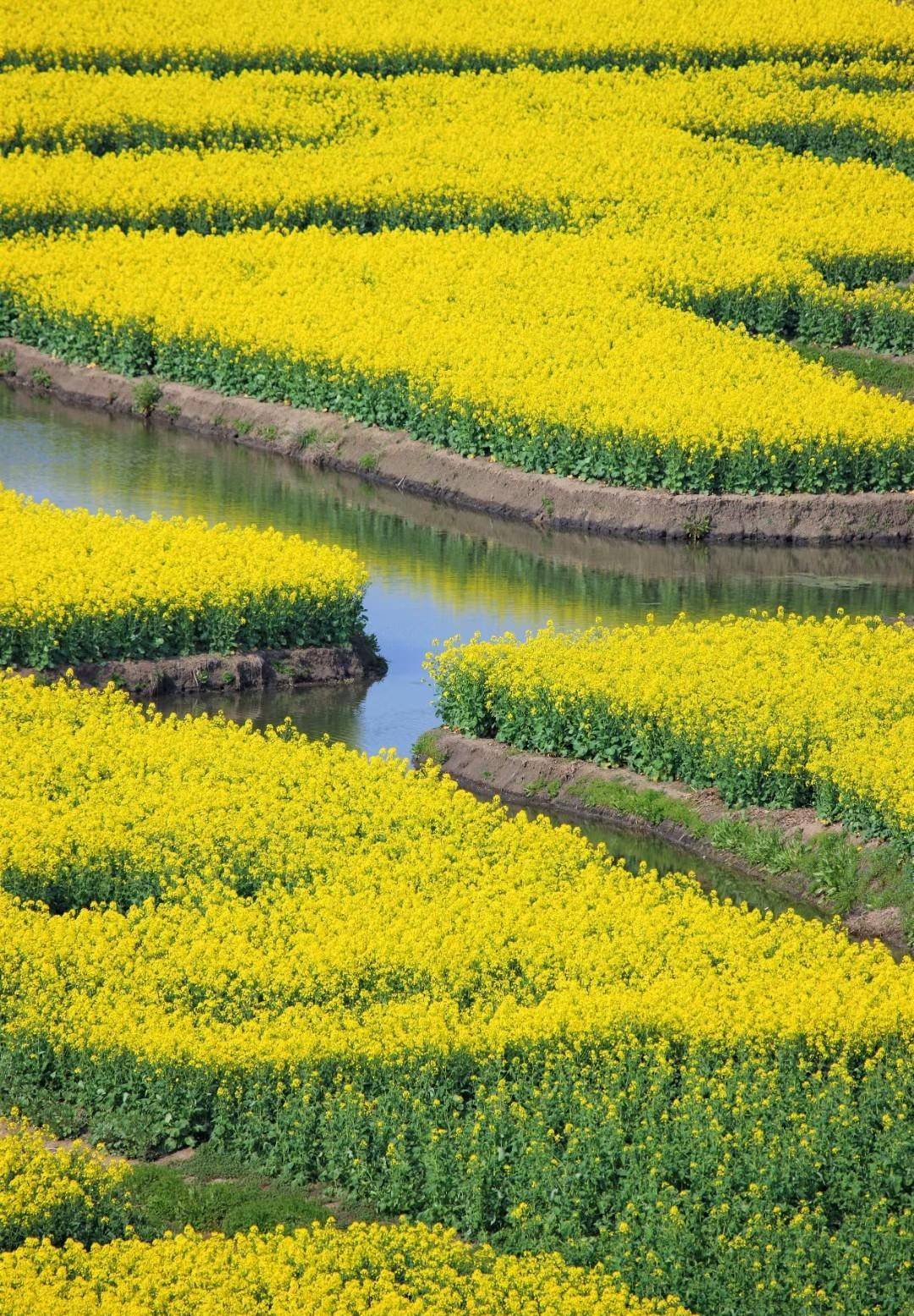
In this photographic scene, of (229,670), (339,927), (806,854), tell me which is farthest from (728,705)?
(229,670)

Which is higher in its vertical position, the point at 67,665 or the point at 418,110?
the point at 418,110

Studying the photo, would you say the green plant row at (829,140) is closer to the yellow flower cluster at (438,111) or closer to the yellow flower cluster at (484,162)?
the yellow flower cluster at (438,111)

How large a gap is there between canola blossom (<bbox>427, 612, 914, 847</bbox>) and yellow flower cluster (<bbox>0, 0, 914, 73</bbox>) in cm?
3295

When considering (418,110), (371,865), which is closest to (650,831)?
(371,865)

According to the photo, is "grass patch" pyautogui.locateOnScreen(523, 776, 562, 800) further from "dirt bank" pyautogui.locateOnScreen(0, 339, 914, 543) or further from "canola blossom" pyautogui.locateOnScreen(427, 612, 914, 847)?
"dirt bank" pyautogui.locateOnScreen(0, 339, 914, 543)

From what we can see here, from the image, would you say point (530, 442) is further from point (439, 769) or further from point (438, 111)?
point (438, 111)

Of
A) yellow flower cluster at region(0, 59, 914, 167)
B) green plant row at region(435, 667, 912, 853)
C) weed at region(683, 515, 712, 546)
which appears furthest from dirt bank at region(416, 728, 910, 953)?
yellow flower cluster at region(0, 59, 914, 167)

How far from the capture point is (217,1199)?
15.6 m

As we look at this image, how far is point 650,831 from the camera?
889 inches

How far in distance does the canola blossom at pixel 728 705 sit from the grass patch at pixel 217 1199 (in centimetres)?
730

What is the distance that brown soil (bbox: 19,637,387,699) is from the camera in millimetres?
26109

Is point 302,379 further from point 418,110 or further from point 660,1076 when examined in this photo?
point 660,1076

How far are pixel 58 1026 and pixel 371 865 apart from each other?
3.83 m

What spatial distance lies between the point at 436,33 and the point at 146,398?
22.0 meters
